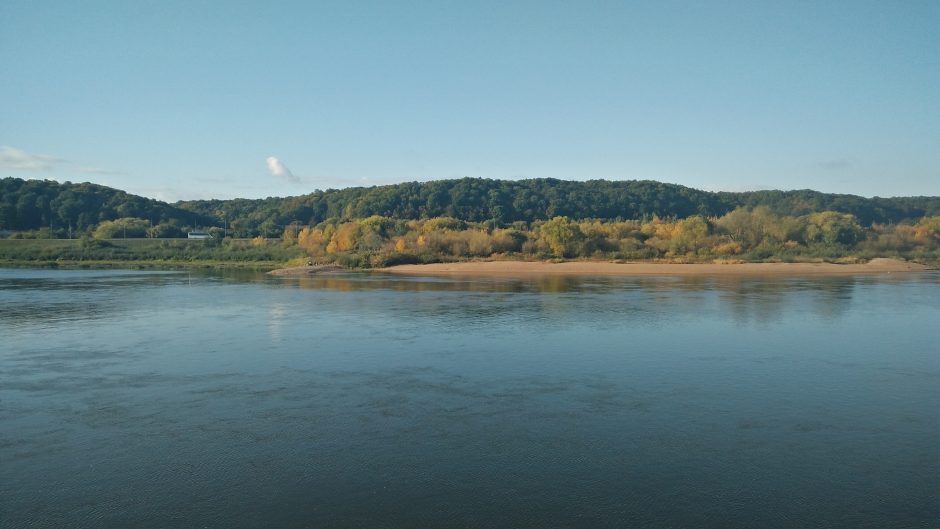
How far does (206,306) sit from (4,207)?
295ft

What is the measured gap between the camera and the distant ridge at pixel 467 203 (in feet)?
343

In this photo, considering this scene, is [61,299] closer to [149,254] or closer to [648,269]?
[648,269]

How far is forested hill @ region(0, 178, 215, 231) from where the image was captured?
99.7m

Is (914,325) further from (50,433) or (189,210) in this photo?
(189,210)

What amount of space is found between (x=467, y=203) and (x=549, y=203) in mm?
13514

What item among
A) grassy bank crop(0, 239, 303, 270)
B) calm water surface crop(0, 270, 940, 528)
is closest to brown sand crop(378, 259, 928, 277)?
grassy bank crop(0, 239, 303, 270)

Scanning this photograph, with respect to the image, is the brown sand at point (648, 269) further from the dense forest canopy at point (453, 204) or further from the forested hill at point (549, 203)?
the forested hill at point (549, 203)

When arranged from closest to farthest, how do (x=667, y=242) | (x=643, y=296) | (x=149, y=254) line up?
1. (x=643, y=296)
2. (x=667, y=242)
3. (x=149, y=254)

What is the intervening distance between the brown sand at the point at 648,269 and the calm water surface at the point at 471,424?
2994 cm

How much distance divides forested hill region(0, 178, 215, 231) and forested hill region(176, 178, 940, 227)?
55.5 ft

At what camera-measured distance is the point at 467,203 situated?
11100 centimetres

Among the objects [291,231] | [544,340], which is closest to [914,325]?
[544,340]

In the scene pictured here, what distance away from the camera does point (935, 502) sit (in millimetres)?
7305

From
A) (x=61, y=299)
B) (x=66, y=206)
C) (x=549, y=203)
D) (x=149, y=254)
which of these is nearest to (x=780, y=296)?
(x=61, y=299)
